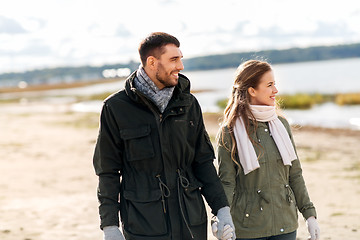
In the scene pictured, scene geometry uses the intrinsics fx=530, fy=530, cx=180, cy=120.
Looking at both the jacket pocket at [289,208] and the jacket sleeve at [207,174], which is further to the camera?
the jacket pocket at [289,208]

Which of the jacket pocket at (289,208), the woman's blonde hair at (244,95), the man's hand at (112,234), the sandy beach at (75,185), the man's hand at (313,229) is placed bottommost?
the sandy beach at (75,185)

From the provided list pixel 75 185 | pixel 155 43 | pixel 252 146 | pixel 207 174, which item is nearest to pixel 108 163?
pixel 207 174

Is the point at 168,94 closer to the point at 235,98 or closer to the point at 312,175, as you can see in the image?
the point at 235,98

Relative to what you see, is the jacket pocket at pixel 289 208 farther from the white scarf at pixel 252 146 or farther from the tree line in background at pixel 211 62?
the tree line in background at pixel 211 62

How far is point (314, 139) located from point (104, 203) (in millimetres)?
13865

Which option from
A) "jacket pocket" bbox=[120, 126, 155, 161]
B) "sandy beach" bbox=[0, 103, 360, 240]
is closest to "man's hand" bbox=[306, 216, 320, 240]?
"sandy beach" bbox=[0, 103, 360, 240]

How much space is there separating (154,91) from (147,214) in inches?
27.7

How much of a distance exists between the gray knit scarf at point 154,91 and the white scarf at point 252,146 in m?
0.68

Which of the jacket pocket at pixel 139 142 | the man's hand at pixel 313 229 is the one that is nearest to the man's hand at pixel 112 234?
the jacket pocket at pixel 139 142

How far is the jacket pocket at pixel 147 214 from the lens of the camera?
2996 mm

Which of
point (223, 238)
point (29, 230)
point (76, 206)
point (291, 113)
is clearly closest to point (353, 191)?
point (76, 206)

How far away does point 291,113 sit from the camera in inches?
1030

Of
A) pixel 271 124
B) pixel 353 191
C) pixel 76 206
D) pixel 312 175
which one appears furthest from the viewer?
pixel 312 175

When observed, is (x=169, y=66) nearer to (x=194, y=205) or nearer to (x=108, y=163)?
(x=108, y=163)
